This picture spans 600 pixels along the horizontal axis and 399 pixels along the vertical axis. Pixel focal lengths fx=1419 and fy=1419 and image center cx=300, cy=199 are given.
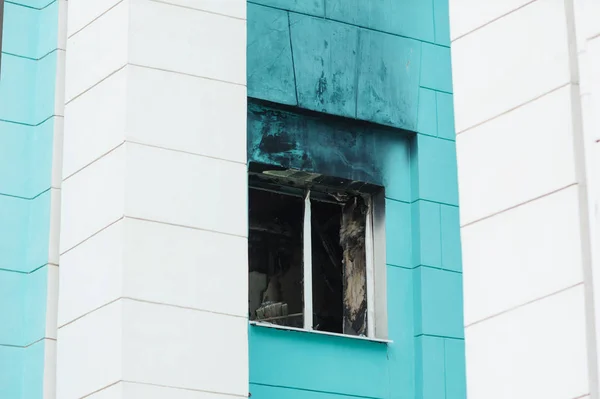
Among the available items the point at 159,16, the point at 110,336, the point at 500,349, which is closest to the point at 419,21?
the point at 159,16

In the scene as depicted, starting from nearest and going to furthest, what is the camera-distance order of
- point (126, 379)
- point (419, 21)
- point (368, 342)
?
point (126, 379)
point (368, 342)
point (419, 21)

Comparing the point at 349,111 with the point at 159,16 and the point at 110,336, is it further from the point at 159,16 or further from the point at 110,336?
the point at 110,336

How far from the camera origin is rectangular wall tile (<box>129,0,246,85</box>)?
34.3ft

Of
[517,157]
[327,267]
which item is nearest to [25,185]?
[327,267]

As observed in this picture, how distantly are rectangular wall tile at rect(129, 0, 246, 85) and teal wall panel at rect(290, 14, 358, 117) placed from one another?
2.67 meters

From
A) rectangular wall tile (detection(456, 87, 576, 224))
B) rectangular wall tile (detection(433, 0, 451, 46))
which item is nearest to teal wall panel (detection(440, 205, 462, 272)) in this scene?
rectangular wall tile (detection(433, 0, 451, 46))

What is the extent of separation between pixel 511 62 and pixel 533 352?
1691mm

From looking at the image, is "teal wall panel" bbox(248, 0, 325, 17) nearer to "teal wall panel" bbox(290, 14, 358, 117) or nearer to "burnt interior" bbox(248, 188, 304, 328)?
"teal wall panel" bbox(290, 14, 358, 117)

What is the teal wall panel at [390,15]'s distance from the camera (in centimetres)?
1409

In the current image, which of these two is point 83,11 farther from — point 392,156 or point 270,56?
point 392,156

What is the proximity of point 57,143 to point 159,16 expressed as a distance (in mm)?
1501

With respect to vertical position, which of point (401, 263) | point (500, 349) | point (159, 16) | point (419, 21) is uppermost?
point (419, 21)

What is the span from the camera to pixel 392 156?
46.1 feet

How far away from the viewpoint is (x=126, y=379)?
939 centimetres
